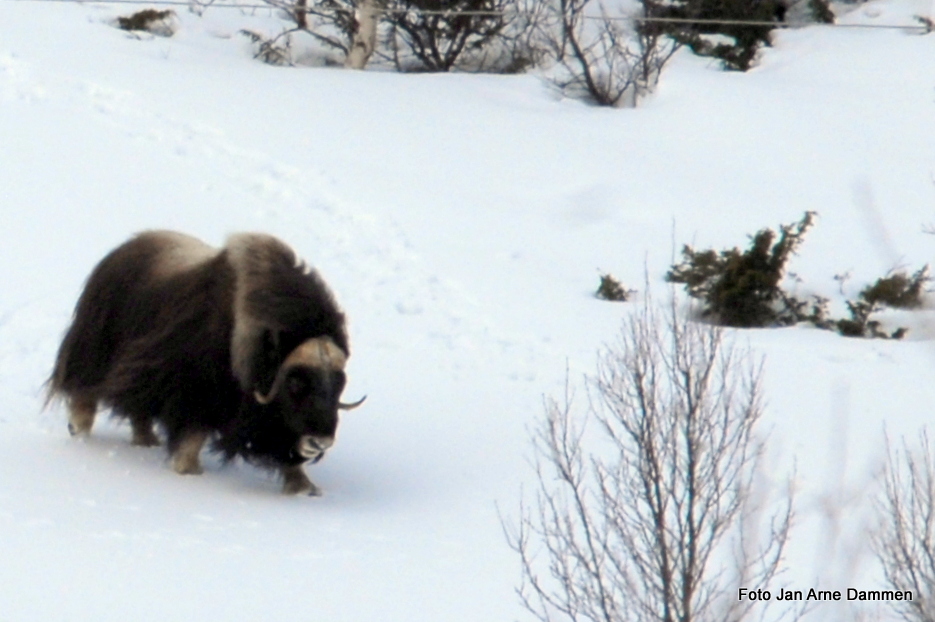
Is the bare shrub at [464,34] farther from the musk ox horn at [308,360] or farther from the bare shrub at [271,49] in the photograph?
the musk ox horn at [308,360]

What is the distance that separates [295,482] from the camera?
24.7ft

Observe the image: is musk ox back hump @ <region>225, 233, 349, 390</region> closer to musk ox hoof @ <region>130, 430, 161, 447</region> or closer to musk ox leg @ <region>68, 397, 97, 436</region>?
musk ox hoof @ <region>130, 430, 161, 447</region>

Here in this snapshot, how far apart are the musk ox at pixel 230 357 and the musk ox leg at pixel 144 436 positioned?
0.06 feet

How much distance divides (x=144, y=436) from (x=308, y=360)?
51.9 inches

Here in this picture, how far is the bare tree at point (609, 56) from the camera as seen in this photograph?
16.6 m

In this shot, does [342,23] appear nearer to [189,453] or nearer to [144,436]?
[144,436]

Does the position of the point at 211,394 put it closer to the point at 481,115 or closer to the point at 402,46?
the point at 481,115

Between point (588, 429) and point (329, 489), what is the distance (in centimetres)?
196

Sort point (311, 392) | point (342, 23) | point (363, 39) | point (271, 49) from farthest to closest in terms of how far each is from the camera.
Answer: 1. point (342, 23)
2. point (271, 49)
3. point (363, 39)
4. point (311, 392)

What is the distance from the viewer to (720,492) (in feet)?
16.8

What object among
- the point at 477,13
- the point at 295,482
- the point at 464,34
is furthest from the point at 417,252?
the point at 464,34

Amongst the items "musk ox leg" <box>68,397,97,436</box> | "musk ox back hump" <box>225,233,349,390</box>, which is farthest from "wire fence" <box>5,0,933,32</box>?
"musk ox back hump" <box>225,233,349,390</box>

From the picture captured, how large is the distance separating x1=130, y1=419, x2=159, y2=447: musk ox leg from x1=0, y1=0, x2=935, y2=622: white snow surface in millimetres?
93

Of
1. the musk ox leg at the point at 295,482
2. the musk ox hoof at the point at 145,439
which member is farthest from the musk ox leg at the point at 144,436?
the musk ox leg at the point at 295,482
